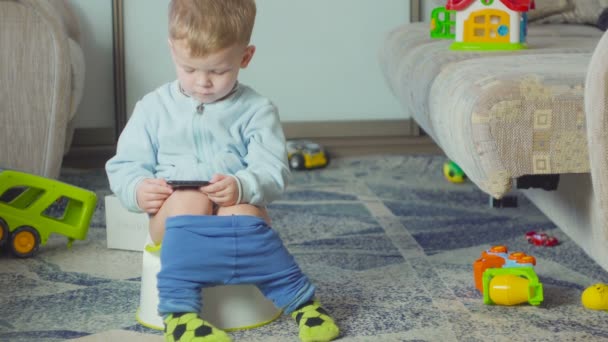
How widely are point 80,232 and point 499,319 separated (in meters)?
0.94

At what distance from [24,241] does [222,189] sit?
657mm

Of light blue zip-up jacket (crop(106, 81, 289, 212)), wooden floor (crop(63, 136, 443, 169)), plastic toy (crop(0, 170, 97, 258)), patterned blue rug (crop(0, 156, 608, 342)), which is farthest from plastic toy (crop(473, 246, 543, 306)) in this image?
wooden floor (crop(63, 136, 443, 169))

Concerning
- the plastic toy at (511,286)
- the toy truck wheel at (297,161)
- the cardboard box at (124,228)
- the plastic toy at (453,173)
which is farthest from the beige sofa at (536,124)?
the toy truck wheel at (297,161)

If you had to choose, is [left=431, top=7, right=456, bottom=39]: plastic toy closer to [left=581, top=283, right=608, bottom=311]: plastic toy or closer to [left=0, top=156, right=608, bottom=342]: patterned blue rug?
[left=0, top=156, right=608, bottom=342]: patterned blue rug

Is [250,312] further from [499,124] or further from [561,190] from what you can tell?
[561,190]

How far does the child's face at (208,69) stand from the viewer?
1407 millimetres

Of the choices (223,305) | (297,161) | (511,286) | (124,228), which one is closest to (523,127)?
(511,286)

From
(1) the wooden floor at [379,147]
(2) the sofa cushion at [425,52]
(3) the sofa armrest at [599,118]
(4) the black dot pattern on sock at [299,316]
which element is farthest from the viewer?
(1) the wooden floor at [379,147]

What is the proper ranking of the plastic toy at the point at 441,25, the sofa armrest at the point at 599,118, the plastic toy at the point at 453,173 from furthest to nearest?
the plastic toy at the point at 453,173, the plastic toy at the point at 441,25, the sofa armrest at the point at 599,118

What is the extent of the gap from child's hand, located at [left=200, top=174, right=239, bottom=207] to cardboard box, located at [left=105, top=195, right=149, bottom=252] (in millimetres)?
532

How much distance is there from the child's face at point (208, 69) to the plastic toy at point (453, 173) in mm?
1293

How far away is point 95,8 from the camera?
294cm

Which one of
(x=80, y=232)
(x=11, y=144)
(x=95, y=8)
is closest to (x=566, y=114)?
(x=80, y=232)

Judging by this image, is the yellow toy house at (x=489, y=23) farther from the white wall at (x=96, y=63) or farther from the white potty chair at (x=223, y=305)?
the white wall at (x=96, y=63)
